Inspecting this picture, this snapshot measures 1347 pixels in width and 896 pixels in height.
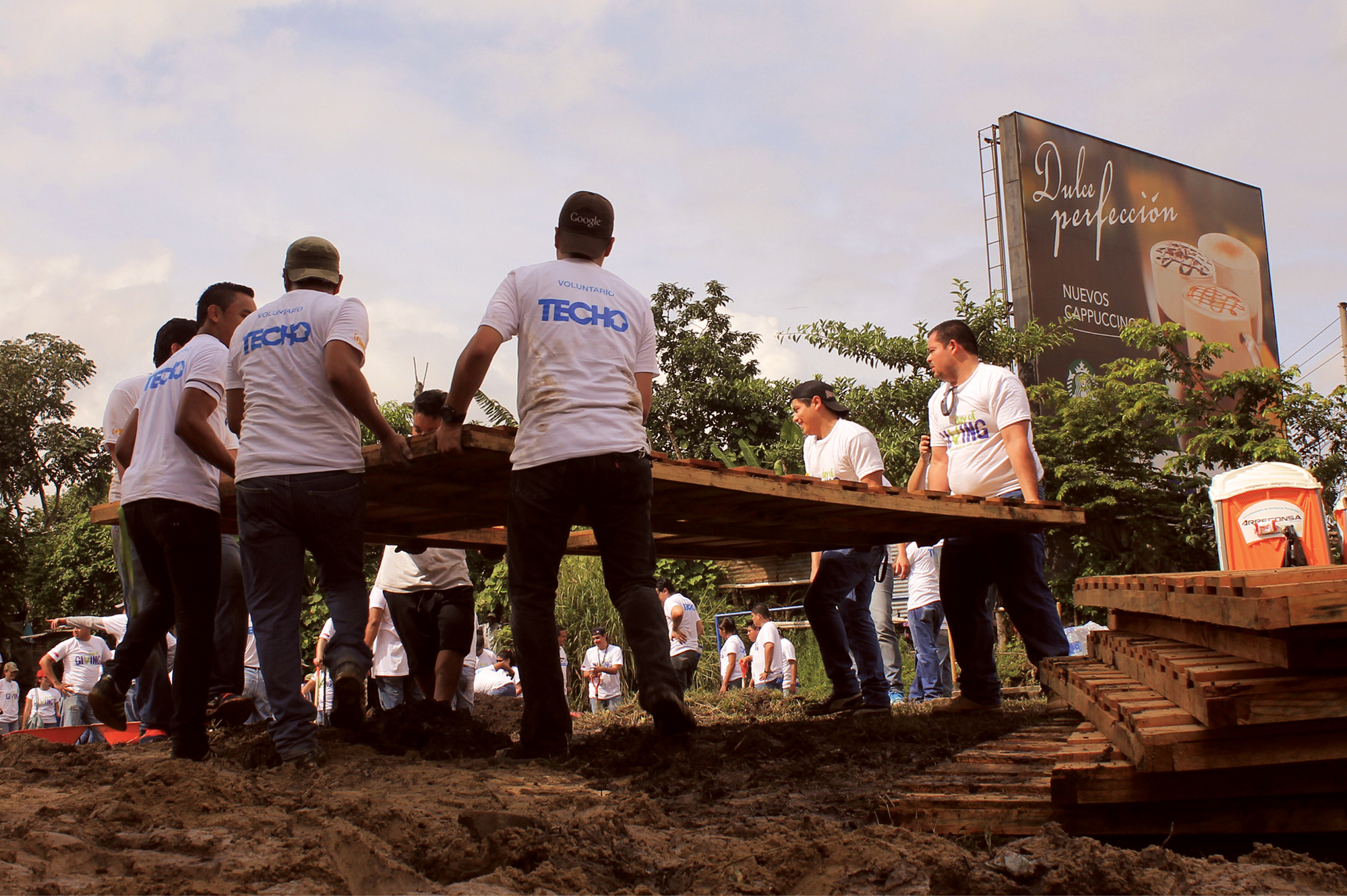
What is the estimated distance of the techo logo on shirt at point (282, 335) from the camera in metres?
3.97

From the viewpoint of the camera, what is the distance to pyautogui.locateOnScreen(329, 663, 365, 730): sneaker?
373 cm

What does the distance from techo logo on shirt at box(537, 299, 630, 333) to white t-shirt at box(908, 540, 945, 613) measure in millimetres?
5465

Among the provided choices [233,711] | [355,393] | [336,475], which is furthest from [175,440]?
[233,711]

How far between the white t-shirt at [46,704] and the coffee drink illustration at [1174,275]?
23.0m

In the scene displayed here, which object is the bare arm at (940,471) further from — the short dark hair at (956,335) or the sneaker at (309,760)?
the sneaker at (309,760)

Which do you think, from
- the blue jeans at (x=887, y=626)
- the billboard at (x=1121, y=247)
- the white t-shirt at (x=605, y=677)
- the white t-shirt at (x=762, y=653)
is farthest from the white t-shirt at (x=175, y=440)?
the billboard at (x=1121, y=247)

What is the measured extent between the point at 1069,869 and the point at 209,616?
10.8 ft

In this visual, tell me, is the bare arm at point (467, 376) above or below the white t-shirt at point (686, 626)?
above

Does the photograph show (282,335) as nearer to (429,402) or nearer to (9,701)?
(429,402)

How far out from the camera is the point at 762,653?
1202 cm

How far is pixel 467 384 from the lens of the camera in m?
3.80

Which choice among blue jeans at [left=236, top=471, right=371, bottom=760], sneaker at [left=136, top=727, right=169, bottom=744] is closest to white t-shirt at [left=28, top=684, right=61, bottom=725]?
sneaker at [left=136, top=727, right=169, bottom=744]

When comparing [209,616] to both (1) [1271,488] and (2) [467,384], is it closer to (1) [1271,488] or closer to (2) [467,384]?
(2) [467,384]

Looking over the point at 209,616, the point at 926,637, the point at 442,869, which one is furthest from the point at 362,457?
the point at 926,637
